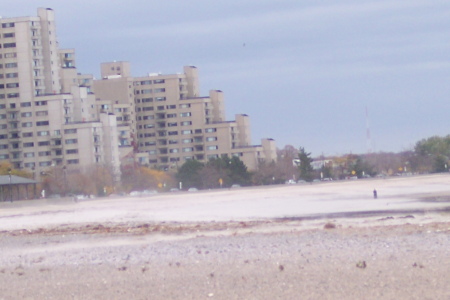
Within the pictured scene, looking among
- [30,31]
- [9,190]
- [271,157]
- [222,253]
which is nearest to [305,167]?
[271,157]

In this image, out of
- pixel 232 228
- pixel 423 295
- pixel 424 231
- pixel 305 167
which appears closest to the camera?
pixel 423 295

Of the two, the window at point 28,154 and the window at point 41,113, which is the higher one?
the window at point 41,113

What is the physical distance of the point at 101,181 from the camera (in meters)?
103

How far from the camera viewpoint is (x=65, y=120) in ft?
383

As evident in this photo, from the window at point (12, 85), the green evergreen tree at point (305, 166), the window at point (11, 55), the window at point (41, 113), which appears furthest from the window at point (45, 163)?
the green evergreen tree at point (305, 166)

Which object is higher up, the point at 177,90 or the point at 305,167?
the point at 177,90

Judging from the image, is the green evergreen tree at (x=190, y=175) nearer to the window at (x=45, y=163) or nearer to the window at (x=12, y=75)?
the window at (x=45, y=163)

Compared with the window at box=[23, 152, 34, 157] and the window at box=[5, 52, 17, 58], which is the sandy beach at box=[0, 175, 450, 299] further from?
the window at box=[5, 52, 17, 58]

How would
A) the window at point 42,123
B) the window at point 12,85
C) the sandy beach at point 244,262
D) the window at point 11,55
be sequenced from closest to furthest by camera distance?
1. the sandy beach at point 244,262
2. the window at point 42,123
3. the window at point 11,55
4. the window at point 12,85

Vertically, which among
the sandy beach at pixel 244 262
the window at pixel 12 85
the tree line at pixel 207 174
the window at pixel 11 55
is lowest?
the sandy beach at pixel 244 262

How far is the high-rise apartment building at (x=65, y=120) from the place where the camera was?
11581 cm

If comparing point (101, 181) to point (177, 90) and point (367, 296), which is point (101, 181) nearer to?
point (177, 90)

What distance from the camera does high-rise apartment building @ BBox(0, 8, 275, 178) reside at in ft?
380

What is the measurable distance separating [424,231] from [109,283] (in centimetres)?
974
